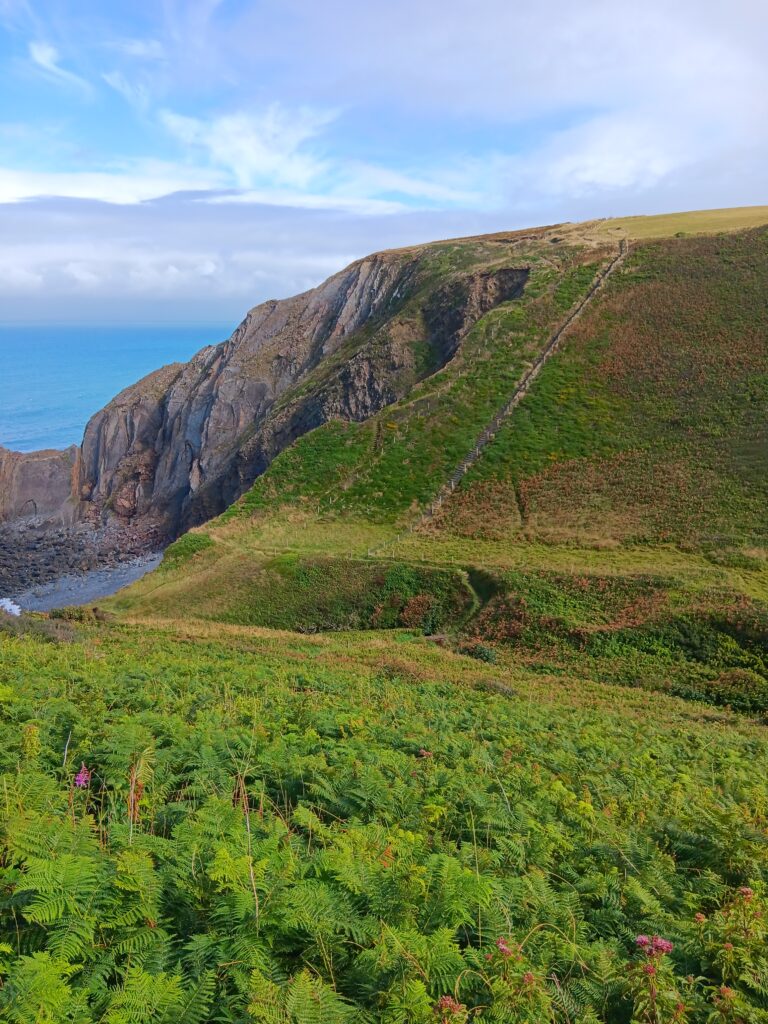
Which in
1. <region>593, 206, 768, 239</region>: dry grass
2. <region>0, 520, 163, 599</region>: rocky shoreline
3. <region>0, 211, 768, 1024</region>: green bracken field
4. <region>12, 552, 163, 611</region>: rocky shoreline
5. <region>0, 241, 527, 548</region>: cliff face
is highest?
<region>593, 206, 768, 239</region>: dry grass

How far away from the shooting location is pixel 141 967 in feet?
13.4

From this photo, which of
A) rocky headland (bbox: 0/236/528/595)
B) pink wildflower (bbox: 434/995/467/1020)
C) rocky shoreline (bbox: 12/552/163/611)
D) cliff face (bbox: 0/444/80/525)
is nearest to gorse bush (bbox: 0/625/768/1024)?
pink wildflower (bbox: 434/995/467/1020)

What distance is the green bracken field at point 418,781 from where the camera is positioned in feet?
13.9

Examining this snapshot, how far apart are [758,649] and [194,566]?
34.2 m

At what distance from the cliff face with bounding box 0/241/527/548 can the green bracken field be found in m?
32.3

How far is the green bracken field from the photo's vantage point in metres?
4.24

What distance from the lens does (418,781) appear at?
28.1 feet

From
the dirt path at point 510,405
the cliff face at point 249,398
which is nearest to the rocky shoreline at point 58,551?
the cliff face at point 249,398

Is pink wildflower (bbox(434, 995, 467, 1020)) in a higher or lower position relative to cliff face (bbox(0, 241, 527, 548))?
lower

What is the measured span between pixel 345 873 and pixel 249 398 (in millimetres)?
92406

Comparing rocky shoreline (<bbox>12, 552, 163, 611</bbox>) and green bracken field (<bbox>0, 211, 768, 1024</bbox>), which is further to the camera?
rocky shoreline (<bbox>12, 552, 163, 611</bbox>)

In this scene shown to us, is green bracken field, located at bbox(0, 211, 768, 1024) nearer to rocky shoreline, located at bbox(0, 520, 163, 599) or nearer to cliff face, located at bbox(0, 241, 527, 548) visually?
cliff face, located at bbox(0, 241, 527, 548)

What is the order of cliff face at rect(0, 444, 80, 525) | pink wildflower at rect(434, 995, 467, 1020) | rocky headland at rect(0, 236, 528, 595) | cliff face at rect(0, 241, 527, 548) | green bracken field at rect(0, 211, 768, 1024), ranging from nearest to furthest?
pink wildflower at rect(434, 995, 467, 1020) < green bracken field at rect(0, 211, 768, 1024) < cliff face at rect(0, 241, 527, 548) < rocky headland at rect(0, 236, 528, 595) < cliff face at rect(0, 444, 80, 525)

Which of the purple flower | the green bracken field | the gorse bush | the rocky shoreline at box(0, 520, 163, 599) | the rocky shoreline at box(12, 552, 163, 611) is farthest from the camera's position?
the rocky shoreline at box(0, 520, 163, 599)
